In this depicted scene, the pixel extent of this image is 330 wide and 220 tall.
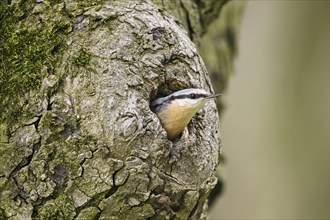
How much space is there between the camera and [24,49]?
203cm

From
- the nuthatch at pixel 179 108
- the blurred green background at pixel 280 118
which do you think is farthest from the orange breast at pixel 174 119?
the blurred green background at pixel 280 118

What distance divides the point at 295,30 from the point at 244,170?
28.3 inches

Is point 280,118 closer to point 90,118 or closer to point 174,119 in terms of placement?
point 174,119

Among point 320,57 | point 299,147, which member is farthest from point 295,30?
point 299,147

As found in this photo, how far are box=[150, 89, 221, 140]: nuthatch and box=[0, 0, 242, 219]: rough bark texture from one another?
38 mm

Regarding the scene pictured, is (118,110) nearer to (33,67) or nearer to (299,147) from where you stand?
(33,67)

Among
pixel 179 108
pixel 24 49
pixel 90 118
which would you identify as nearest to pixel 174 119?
pixel 179 108

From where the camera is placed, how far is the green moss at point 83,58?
1987 millimetres

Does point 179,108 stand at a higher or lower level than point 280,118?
higher

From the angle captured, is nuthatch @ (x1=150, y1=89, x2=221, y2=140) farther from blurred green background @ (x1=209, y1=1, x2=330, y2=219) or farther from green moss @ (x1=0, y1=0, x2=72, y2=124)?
blurred green background @ (x1=209, y1=1, x2=330, y2=219)

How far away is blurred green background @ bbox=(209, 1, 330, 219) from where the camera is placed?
3428mm

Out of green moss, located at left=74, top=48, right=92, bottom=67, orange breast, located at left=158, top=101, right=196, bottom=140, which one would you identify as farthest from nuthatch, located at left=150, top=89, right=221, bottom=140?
green moss, located at left=74, top=48, right=92, bottom=67

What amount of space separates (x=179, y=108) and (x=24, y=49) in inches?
18.0

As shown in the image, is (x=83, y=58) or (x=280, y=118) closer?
(x=83, y=58)
